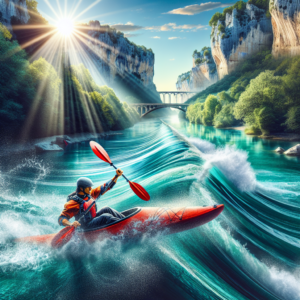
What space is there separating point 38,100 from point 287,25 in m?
42.6

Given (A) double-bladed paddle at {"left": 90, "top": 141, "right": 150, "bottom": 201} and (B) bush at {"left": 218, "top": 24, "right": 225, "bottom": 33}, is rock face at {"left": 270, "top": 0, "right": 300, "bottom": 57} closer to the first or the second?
(B) bush at {"left": 218, "top": 24, "right": 225, "bottom": 33}

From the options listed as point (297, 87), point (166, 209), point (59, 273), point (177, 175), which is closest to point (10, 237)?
point (59, 273)

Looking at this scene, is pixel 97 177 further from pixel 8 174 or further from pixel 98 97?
pixel 98 97

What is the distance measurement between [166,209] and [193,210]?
0.49 metres

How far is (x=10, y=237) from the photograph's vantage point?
477 centimetres

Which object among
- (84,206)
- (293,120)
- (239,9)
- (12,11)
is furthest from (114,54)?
(84,206)

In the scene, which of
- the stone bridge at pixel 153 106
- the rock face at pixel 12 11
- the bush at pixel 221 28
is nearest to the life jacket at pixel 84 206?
the rock face at pixel 12 11

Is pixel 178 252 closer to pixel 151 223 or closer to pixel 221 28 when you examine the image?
pixel 151 223

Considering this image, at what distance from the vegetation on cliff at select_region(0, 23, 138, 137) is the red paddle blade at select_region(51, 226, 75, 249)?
44.7ft

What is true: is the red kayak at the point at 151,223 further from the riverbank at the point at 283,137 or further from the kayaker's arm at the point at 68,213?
the riverbank at the point at 283,137

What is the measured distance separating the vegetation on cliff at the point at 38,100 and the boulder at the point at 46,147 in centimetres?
149

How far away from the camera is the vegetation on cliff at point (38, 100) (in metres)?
15.8

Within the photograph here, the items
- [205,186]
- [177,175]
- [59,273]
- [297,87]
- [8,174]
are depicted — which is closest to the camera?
[59,273]

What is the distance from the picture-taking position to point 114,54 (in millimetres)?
88812
